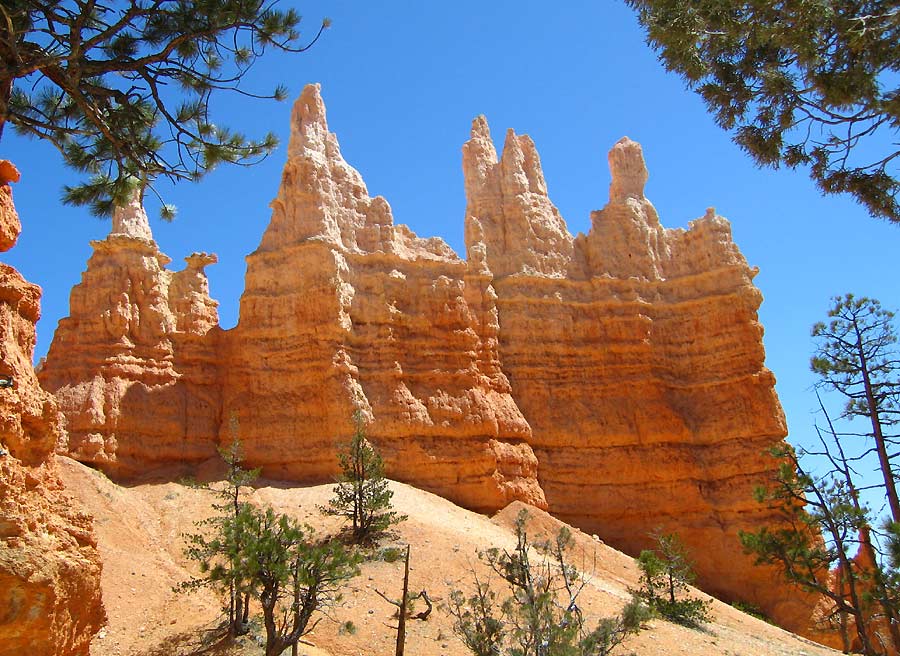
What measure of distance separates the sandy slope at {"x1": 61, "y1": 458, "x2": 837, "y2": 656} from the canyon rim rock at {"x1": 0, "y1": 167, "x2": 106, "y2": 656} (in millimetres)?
7552

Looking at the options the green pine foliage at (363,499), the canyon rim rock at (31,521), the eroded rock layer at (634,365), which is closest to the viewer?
the canyon rim rock at (31,521)

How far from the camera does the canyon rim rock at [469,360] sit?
1184 inches

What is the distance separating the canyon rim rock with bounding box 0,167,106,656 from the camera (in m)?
7.45

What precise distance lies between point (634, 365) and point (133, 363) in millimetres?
21254

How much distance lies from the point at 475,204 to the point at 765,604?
21580mm

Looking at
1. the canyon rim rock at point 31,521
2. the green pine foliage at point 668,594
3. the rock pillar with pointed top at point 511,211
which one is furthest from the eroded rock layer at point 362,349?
the canyon rim rock at point 31,521

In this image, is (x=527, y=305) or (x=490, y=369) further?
(x=527, y=305)

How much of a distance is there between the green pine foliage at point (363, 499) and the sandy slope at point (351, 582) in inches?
30.7

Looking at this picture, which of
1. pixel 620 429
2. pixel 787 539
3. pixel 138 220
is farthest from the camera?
pixel 620 429

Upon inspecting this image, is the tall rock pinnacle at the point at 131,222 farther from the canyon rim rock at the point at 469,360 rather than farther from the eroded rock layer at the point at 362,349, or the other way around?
the eroded rock layer at the point at 362,349

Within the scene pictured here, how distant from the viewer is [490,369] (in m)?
34.0

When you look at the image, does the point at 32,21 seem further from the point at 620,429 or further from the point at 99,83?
the point at 620,429

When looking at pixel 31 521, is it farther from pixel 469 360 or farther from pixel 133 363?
pixel 469 360

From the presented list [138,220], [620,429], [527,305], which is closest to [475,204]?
[527,305]
